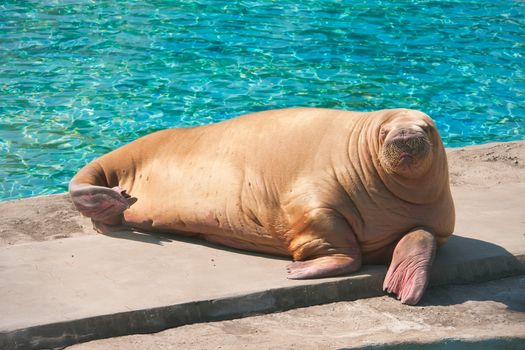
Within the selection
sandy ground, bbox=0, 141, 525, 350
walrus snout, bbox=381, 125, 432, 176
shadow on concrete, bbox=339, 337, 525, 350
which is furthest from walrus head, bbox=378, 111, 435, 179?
shadow on concrete, bbox=339, 337, 525, 350

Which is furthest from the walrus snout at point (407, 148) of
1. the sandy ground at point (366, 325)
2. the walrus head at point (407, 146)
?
the sandy ground at point (366, 325)

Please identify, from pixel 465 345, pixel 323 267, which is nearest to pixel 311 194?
pixel 323 267

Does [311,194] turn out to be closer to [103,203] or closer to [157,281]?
[157,281]

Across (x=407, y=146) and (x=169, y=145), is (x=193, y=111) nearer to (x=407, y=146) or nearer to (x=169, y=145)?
(x=169, y=145)

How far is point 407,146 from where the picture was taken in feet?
17.2

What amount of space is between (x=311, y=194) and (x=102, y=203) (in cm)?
147

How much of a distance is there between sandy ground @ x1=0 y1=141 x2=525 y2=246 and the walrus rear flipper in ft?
0.42

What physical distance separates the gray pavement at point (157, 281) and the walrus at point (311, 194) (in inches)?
5.1

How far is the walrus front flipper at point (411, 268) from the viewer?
16.9 ft

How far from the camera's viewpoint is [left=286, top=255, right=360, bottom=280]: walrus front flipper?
522 centimetres

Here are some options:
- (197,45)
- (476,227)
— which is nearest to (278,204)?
(476,227)

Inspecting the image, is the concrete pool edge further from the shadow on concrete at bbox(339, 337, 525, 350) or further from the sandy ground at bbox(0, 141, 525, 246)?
the sandy ground at bbox(0, 141, 525, 246)

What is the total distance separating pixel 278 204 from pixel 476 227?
1406 mm

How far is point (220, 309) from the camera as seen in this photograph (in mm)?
4891
